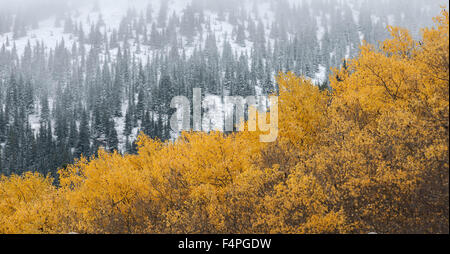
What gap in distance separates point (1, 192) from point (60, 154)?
6038cm

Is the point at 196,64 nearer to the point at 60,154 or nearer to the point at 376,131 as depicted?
the point at 60,154

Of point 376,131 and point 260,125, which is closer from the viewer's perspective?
point 376,131

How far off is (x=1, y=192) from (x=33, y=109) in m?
112

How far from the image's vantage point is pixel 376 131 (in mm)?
21844

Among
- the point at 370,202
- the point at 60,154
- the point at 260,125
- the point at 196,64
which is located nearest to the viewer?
the point at 370,202

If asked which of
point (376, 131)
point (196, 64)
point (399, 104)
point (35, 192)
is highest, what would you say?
point (196, 64)

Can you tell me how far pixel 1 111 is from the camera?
437ft

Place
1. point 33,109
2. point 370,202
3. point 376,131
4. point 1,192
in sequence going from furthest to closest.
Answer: point 33,109, point 1,192, point 376,131, point 370,202

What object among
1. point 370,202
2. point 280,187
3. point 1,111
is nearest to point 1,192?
point 280,187
